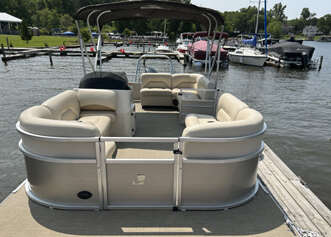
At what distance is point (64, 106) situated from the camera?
376cm

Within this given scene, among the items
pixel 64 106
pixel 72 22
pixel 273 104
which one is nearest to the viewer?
pixel 64 106

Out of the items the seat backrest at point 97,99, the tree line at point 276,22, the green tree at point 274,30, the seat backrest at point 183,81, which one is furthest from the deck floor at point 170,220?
the green tree at point 274,30

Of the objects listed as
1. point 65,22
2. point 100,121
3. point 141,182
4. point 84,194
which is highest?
point 65,22

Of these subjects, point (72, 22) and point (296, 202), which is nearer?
point (296, 202)

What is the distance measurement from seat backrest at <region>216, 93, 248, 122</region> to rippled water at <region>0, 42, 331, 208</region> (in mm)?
2823

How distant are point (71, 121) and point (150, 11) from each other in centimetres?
354

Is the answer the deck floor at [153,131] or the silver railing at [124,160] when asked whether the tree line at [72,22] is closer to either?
the deck floor at [153,131]

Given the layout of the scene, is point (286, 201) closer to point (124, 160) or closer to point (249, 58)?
point (124, 160)

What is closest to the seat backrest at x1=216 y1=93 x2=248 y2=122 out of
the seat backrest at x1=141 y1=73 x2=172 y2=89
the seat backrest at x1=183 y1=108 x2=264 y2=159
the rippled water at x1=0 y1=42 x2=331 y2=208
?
the seat backrest at x1=183 y1=108 x2=264 y2=159

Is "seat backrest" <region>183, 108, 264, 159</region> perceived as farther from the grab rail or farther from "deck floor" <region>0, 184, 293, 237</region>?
"deck floor" <region>0, 184, 293, 237</region>

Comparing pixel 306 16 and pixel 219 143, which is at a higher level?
pixel 306 16

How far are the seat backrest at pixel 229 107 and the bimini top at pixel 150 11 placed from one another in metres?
1.58

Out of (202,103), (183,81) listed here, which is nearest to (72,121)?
(202,103)

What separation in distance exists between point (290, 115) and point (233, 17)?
94056mm
